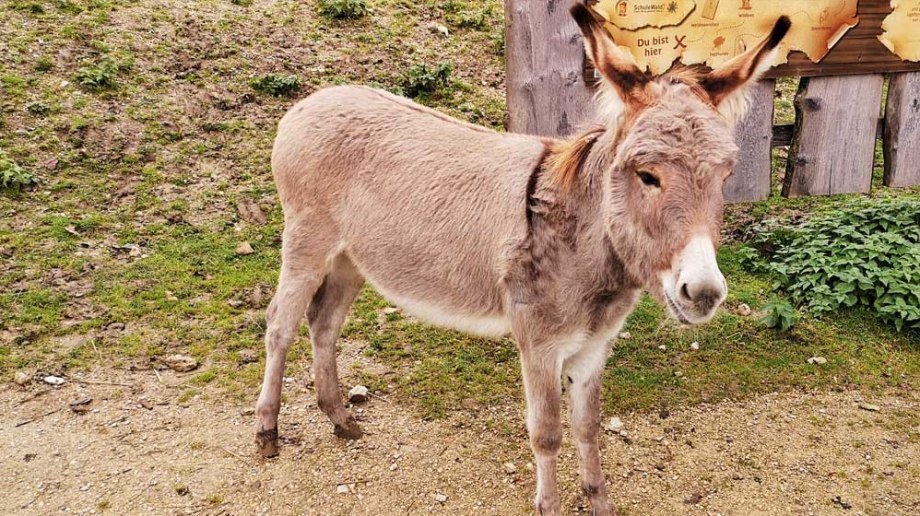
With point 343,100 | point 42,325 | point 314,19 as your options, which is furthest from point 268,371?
point 314,19

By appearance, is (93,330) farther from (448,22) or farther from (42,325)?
(448,22)

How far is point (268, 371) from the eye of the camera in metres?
3.81

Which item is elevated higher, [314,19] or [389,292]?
[314,19]

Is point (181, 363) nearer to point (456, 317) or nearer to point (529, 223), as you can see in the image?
point (456, 317)

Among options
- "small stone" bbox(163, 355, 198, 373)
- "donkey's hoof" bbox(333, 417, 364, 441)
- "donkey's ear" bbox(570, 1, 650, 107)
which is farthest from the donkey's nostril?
"small stone" bbox(163, 355, 198, 373)

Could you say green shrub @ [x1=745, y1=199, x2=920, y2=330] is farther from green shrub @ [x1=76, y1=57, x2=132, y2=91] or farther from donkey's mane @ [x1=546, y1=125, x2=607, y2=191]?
green shrub @ [x1=76, y1=57, x2=132, y2=91]

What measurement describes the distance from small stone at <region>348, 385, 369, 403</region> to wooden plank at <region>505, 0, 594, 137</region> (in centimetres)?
220

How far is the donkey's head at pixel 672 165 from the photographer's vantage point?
2254 mm

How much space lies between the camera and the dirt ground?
11.0 feet

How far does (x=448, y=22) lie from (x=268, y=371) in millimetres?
6814

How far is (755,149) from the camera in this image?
479 centimetres

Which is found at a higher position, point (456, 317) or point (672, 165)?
point (672, 165)

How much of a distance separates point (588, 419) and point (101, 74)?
6.77 m

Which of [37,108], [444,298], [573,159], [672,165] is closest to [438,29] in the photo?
[37,108]
